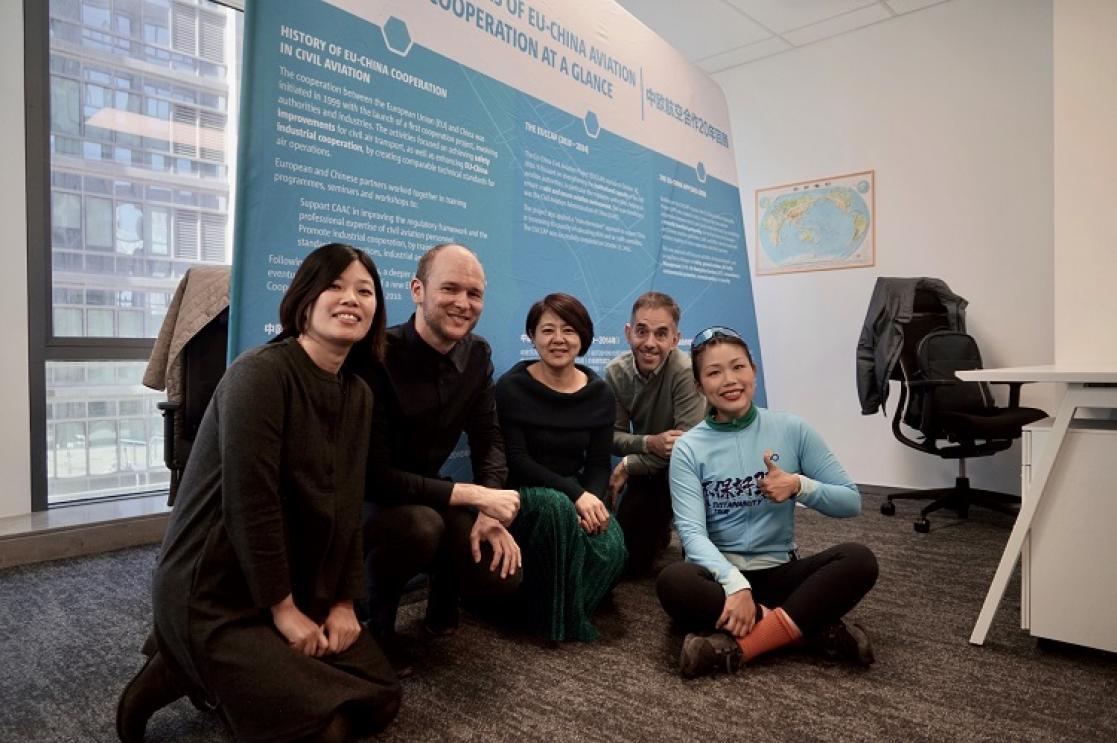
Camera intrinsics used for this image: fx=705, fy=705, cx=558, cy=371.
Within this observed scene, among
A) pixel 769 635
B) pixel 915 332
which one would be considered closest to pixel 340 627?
pixel 769 635

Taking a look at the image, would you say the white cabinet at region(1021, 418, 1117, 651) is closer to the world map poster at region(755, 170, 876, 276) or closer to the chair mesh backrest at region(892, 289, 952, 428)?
the chair mesh backrest at region(892, 289, 952, 428)

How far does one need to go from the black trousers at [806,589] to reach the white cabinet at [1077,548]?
18.6 inches

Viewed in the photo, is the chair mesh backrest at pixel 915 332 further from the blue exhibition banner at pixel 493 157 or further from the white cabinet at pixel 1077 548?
the white cabinet at pixel 1077 548

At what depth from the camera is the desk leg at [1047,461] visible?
5.61ft

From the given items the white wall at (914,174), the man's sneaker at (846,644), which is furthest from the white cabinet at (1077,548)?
the white wall at (914,174)

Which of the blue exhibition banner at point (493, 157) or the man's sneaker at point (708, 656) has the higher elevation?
the blue exhibition banner at point (493, 157)

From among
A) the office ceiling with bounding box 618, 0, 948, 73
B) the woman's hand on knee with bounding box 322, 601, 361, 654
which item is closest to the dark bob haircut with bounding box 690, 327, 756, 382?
the woman's hand on knee with bounding box 322, 601, 361, 654

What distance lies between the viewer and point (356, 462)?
145 centimetres

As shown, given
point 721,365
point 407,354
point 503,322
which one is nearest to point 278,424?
point 407,354

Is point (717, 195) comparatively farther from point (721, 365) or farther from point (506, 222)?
point (721, 365)

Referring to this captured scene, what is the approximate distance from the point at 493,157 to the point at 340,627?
66.6 inches

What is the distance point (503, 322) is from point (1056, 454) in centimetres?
165

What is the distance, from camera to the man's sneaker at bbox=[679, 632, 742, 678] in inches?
64.3

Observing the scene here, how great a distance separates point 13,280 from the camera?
9.69 ft
